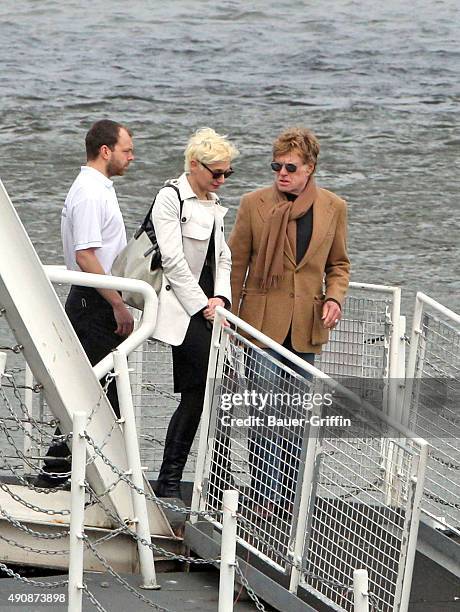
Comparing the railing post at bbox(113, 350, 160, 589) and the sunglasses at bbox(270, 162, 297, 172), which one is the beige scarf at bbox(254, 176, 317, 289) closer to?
the sunglasses at bbox(270, 162, 297, 172)

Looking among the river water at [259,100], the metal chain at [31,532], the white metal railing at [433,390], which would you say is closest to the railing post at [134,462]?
the metal chain at [31,532]

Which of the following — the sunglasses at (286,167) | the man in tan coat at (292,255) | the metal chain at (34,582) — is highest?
the sunglasses at (286,167)

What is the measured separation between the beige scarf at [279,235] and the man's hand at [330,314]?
24 cm

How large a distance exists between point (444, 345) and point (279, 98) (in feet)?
51.6

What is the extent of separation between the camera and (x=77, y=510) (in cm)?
566

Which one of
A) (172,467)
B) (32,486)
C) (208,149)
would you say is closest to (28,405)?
(172,467)

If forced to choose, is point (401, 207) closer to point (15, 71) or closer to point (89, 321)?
point (15, 71)

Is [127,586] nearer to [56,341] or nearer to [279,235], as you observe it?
[56,341]

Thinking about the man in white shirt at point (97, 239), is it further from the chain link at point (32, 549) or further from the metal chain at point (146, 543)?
the metal chain at point (146, 543)

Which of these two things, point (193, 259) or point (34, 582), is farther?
point (193, 259)

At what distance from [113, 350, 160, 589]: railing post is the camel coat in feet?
2.71

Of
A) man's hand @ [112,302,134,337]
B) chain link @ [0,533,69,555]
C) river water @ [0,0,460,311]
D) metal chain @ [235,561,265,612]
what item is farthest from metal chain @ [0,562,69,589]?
river water @ [0,0,460,311]

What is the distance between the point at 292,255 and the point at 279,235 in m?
0.12

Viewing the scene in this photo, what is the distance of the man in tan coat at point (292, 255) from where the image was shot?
21.7 ft
